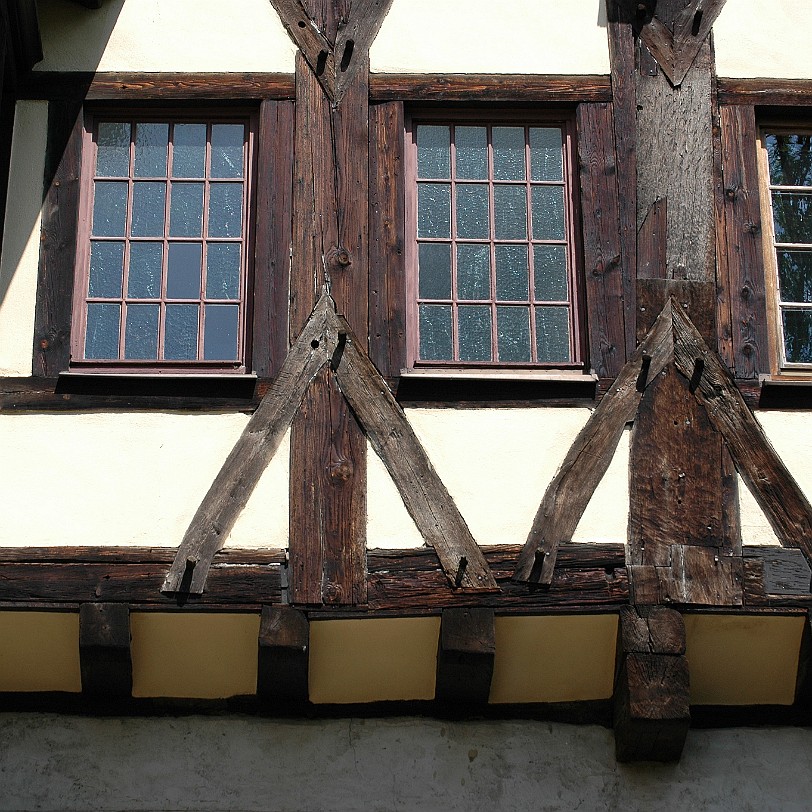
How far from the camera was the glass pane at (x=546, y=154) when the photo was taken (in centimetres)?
666

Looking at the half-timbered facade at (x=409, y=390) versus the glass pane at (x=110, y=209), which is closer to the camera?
Result: the half-timbered facade at (x=409, y=390)

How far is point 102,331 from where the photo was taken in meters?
6.35

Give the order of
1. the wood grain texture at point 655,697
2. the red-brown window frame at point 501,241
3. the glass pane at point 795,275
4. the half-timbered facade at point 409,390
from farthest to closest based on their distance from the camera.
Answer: the glass pane at point 795,275 → the red-brown window frame at point 501,241 → the half-timbered facade at point 409,390 → the wood grain texture at point 655,697

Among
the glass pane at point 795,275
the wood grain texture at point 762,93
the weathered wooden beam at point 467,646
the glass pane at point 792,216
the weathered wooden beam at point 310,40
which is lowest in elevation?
the weathered wooden beam at point 467,646

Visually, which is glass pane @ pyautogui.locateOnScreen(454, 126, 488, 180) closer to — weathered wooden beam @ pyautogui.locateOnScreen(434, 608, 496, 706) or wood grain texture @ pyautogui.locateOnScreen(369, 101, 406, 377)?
wood grain texture @ pyautogui.locateOnScreen(369, 101, 406, 377)

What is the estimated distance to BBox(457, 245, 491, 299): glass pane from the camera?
6457mm

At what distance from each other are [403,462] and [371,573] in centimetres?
52

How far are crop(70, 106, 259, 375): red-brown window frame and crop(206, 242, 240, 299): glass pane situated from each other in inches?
1.5

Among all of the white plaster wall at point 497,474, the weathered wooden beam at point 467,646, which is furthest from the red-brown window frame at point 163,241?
the weathered wooden beam at point 467,646

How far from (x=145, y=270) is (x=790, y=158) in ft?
10.7

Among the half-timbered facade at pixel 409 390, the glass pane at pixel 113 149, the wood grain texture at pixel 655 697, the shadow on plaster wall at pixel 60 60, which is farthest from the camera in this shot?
the glass pane at pixel 113 149

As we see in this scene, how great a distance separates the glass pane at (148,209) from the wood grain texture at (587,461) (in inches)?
90.4

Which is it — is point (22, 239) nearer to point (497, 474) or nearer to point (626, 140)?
point (497, 474)

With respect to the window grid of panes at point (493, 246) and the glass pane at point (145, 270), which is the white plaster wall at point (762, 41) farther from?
the glass pane at point (145, 270)
